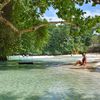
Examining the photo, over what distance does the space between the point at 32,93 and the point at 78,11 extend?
17.9 ft

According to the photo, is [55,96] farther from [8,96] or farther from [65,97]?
[8,96]

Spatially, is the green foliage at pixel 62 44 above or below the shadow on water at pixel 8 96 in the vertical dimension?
above

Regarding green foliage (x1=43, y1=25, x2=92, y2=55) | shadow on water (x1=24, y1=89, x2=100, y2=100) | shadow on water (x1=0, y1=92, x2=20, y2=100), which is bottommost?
shadow on water (x1=24, y1=89, x2=100, y2=100)

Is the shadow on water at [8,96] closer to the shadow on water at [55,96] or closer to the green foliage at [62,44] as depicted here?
the shadow on water at [55,96]

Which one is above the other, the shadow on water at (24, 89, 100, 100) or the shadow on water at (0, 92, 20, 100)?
the shadow on water at (0, 92, 20, 100)

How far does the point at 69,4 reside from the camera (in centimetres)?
959

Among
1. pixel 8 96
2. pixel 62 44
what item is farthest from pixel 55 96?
pixel 62 44

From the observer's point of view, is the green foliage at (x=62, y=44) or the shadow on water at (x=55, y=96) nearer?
the shadow on water at (x=55, y=96)

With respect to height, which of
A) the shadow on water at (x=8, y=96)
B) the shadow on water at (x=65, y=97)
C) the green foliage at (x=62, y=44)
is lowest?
the shadow on water at (x=65, y=97)

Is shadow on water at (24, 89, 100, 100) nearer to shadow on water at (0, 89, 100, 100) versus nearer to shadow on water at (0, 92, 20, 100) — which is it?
shadow on water at (0, 89, 100, 100)

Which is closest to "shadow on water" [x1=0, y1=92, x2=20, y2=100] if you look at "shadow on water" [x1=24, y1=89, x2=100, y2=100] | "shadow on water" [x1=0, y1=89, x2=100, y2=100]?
"shadow on water" [x1=0, y1=89, x2=100, y2=100]

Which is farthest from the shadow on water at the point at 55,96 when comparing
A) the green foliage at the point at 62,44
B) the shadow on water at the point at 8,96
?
the green foliage at the point at 62,44

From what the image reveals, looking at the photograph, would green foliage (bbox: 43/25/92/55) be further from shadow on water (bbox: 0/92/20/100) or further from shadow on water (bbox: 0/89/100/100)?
shadow on water (bbox: 0/92/20/100)

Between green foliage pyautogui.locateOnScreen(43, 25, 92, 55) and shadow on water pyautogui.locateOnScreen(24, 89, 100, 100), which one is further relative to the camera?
green foliage pyautogui.locateOnScreen(43, 25, 92, 55)
